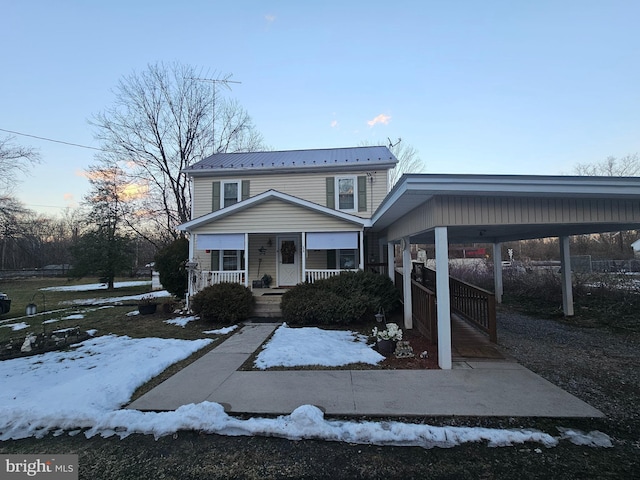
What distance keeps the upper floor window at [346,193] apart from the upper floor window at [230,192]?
13.4 ft

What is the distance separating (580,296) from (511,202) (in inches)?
326

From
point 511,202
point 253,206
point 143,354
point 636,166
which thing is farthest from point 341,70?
point 636,166

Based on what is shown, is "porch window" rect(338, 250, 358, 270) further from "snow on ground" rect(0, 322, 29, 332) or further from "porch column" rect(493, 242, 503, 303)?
"snow on ground" rect(0, 322, 29, 332)

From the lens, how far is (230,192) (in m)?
12.1

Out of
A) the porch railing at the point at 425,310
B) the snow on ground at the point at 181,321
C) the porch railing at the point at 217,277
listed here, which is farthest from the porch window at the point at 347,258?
the snow on ground at the point at 181,321

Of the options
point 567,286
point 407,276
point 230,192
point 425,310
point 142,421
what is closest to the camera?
point 142,421

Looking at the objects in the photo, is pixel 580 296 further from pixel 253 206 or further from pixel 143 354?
pixel 143 354

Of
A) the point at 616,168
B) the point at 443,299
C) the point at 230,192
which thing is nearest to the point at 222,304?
the point at 230,192

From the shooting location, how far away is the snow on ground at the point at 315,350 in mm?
5078

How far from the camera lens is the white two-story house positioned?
9.59 m

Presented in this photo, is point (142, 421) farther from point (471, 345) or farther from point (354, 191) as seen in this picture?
point (354, 191)

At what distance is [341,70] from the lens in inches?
432

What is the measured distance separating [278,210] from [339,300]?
3579 mm

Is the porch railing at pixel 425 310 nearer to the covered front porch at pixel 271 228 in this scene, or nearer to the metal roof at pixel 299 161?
the covered front porch at pixel 271 228
